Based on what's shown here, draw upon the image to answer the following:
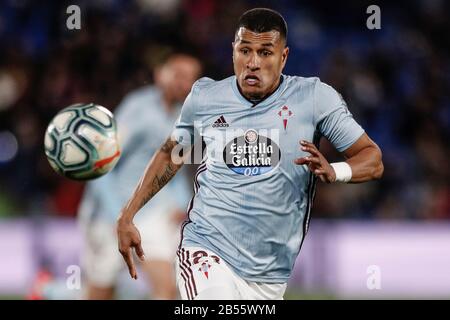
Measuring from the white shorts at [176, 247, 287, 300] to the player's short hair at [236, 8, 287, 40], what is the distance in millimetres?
1341

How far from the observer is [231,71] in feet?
41.3

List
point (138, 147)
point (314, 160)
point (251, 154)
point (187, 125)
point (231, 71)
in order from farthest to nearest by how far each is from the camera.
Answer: point (231, 71) → point (138, 147) → point (187, 125) → point (251, 154) → point (314, 160)

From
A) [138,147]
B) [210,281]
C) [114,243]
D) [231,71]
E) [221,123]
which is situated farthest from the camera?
[231,71]

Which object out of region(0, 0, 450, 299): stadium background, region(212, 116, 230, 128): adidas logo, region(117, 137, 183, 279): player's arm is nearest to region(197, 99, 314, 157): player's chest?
region(212, 116, 230, 128): adidas logo

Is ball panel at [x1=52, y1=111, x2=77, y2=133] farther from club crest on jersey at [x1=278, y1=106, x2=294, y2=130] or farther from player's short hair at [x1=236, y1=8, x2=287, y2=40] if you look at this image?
club crest on jersey at [x1=278, y1=106, x2=294, y2=130]

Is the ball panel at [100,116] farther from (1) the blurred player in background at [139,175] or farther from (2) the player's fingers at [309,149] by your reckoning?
(1) the blurred player in background at [139,175]

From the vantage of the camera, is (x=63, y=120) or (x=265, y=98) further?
(x=63, y=120)

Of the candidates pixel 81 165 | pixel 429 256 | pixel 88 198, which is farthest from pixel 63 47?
pixel 81 165

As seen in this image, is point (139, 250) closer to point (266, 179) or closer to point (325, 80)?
point (266, 179)

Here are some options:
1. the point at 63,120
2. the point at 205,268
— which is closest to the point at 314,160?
the point at 205,268

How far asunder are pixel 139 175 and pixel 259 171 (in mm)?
2921

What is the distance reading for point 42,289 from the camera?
29.2 ft

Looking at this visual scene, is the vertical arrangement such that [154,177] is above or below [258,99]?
below

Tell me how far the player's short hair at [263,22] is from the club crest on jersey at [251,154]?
602 mm
